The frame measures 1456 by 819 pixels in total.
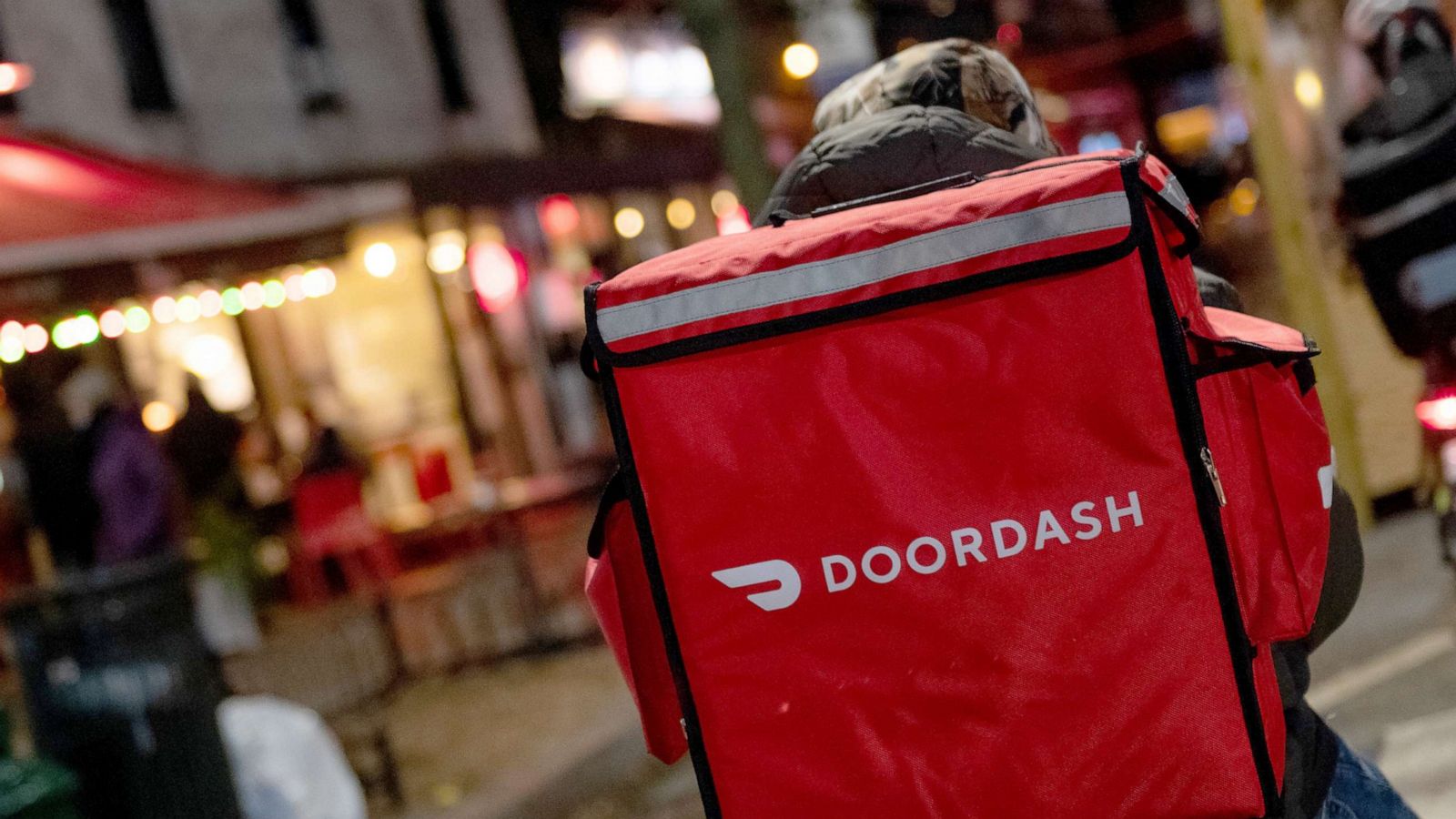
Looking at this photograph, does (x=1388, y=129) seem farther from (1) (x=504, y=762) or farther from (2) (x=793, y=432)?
(1) (x=504, y=762)

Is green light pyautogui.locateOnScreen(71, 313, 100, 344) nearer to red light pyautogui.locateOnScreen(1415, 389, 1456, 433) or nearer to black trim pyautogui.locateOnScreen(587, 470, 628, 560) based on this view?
red light pyautogui.locateOnScreen(1415, 389, 1456, 433)

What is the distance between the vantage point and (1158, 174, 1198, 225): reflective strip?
1.71 meters

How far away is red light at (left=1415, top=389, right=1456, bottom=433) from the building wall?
1296 cm

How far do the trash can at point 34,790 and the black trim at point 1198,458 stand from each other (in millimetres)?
3361

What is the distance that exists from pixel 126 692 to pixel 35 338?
7.28 m

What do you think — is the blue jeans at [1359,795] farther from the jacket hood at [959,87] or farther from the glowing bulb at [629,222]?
the glowing bulb at [629,222]

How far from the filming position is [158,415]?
1472 centimetres

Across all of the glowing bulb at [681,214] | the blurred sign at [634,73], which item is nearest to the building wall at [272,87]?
the blurred sign at [634,73]

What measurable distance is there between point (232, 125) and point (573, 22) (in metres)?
5.47

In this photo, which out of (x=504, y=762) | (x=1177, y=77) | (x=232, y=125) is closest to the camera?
(x=504, y=762)

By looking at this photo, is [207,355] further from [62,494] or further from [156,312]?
[62,494]

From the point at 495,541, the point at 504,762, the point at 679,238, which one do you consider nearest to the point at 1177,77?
the point at 679,238

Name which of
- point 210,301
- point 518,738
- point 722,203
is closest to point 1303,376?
point 518,738

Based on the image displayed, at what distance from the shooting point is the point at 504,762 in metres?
7.38
